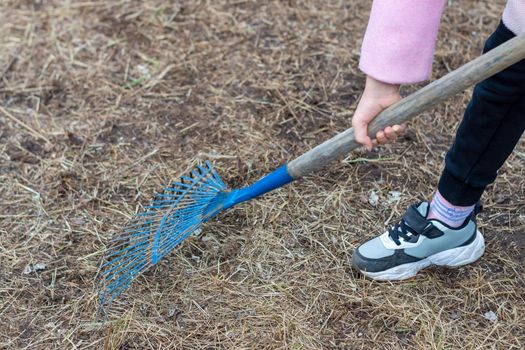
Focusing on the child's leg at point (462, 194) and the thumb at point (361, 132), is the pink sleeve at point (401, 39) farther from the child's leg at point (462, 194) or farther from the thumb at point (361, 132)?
the child's leg at point (462, 194)

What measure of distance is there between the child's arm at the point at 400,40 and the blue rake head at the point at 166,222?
59 centimetres

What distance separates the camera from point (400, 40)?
1.51 m

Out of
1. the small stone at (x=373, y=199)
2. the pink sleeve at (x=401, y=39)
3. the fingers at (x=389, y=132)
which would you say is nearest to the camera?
the pink sleeve at (x=401, y=39)

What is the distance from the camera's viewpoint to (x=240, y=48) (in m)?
3.17

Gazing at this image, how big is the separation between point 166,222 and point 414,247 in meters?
0.81

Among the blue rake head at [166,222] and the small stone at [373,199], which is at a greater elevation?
the blue rake head at [166,222]

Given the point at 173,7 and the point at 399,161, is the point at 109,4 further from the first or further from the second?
the point at 399,161

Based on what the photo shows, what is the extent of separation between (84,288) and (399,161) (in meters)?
1.25

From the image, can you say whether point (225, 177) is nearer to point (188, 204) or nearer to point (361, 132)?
point (188, 204)

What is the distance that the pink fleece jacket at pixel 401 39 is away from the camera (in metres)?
1.48

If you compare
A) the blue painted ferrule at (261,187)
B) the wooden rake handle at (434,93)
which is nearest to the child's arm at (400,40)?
the wooden rake handle at (434,93)

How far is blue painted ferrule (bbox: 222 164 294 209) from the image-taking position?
2070 millimetres

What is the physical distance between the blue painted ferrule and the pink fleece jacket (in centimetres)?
57

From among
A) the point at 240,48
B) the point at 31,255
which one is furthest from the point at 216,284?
the point at 240,48
